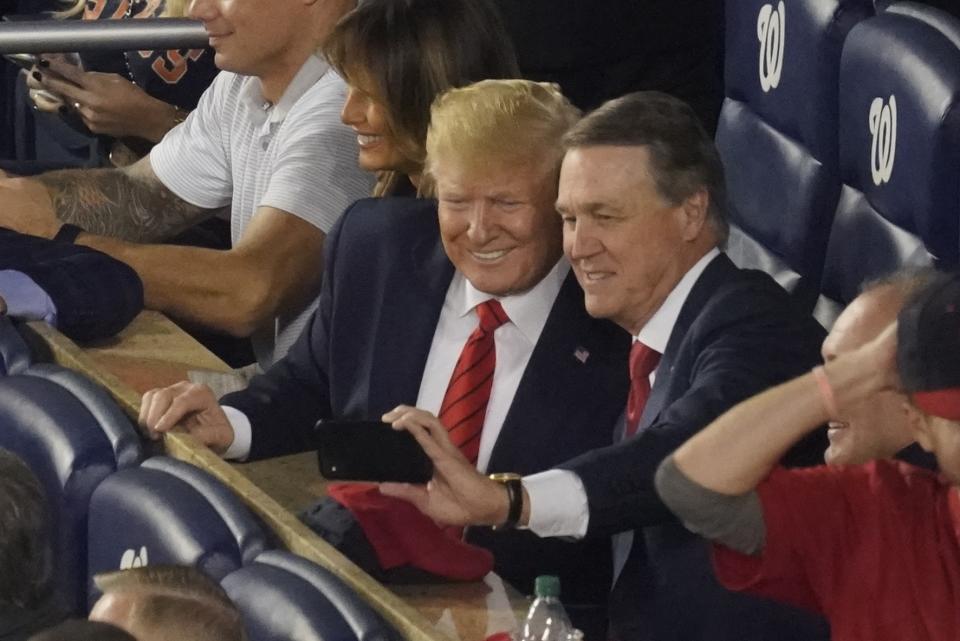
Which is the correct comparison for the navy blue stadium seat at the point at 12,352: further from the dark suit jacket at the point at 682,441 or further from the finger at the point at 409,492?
the dark suit jacket at the point at 682,441

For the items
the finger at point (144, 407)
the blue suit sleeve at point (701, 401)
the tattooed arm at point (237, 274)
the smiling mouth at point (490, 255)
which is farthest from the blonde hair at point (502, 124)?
the tattooed arm at point (237, 274)

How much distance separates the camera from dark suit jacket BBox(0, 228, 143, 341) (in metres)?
2.69

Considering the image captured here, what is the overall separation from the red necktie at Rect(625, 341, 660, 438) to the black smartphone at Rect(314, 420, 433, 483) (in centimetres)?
32

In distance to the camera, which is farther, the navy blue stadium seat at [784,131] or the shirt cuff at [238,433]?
the navy blue stadium seat at [784,131]

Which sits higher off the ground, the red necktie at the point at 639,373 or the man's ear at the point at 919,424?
the man's ear at the point at 919,424

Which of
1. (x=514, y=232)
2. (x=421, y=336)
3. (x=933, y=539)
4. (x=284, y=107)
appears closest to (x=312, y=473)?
(x=421, y=336)

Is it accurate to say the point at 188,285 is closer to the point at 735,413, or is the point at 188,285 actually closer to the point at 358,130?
the point at 358,130

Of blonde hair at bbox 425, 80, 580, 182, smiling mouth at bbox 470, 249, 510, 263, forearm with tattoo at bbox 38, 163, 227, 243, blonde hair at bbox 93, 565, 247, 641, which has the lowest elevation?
forearm with tattoo at bbox 38, 163, 227, 243

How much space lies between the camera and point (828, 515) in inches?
69.7

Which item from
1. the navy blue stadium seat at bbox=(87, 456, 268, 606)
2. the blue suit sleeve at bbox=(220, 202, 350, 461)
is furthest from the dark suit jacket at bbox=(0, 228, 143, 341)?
the navy blue stadium seat at bbox=(87, 456, 268, 606)

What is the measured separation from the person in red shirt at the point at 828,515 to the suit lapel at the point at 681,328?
0.37 meters

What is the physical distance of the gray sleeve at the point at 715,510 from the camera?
1747mm

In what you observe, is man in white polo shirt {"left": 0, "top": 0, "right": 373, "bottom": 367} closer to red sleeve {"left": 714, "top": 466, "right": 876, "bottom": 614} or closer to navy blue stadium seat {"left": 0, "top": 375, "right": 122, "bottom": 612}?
navy blue stadium seat {"left": 0, "top": 375, "right": 122, "bottom": 612}

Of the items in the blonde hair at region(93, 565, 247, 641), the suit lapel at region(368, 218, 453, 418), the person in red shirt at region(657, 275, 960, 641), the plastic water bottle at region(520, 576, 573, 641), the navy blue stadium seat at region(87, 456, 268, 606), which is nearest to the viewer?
the blonde hair at region(93, 565, 247, 641)
